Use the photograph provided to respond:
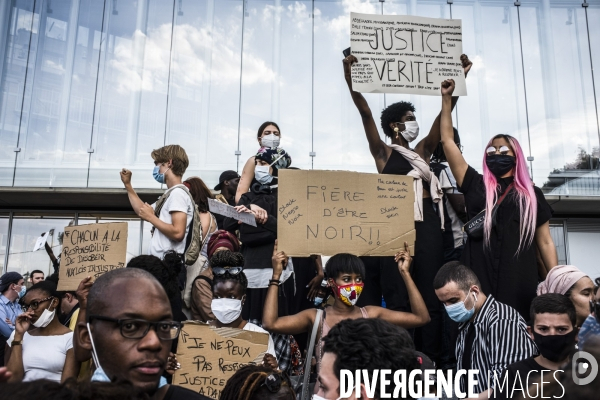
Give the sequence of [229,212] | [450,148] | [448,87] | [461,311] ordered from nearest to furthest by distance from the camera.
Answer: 1. [461,311]
2. [450,148]
3. [229,212]
4. [448,87]

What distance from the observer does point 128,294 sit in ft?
7.43

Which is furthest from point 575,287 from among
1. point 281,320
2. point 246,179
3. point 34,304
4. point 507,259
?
point 34,304

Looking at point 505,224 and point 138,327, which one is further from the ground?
point 505,224

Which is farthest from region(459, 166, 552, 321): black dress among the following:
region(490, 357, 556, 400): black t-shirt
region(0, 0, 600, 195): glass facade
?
region(0, 0, 600, 195): glass facade

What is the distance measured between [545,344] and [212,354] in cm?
200

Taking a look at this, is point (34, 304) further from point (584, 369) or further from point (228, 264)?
point (584, 369)

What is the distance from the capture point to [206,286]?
5066 millimetres

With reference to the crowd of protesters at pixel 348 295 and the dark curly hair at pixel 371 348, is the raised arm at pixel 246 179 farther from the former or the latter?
the dark curly hair at pixel 371 348

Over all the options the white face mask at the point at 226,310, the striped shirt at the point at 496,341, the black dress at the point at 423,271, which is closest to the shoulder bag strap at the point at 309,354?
the white face mask at the point at 226,310

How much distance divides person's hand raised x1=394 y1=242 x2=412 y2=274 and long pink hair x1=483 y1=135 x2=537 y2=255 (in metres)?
0.55

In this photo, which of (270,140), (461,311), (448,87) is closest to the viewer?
(461,311)

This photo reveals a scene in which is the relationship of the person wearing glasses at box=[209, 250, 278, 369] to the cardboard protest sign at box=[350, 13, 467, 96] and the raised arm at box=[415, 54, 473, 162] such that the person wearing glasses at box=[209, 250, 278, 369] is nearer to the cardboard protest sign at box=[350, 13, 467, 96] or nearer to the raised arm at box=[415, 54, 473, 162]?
the cardboard protest sign at box=[350, 13, 467, 96]

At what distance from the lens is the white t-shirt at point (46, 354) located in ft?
13.7

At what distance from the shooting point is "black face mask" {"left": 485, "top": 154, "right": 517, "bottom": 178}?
451cm
